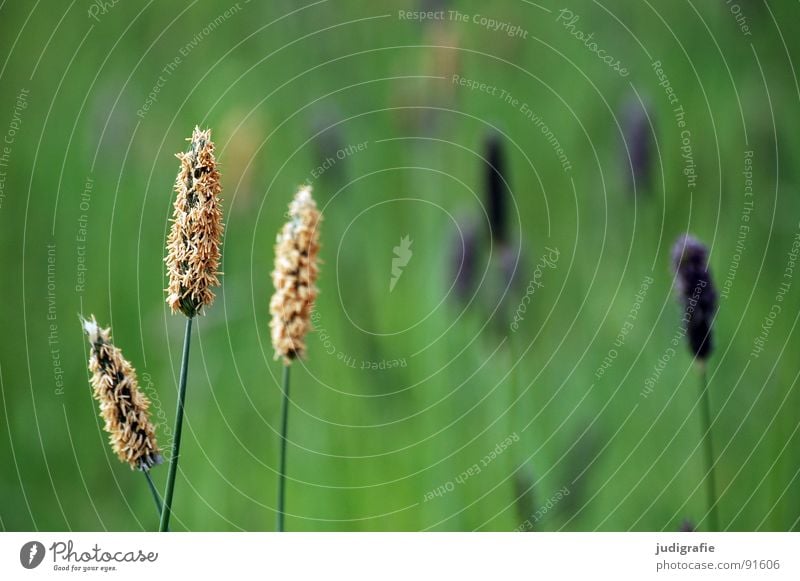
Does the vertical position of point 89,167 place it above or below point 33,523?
above

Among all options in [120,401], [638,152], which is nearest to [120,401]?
[120,401]

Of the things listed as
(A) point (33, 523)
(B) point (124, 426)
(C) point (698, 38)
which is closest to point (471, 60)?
(C) point (698, 38)

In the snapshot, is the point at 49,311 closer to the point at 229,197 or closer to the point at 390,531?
the point at 229,197

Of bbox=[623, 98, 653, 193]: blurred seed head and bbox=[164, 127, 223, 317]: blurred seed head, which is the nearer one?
bbox=[164, 127, 223, 317]: blurred seed head

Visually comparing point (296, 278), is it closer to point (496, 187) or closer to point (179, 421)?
point (179, 421)
